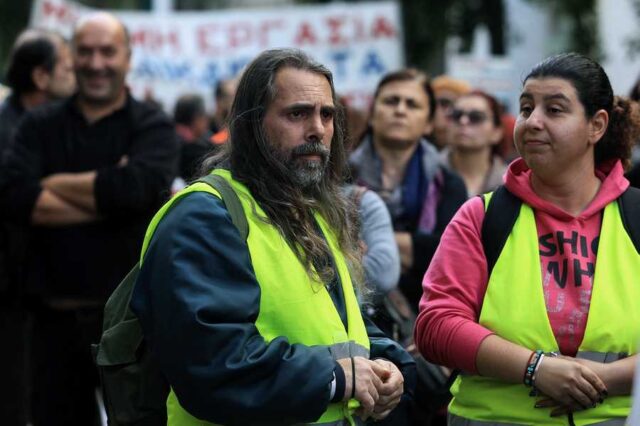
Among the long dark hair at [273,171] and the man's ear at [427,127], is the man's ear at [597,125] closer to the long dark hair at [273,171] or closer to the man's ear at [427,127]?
the long dark hair at [273,171]

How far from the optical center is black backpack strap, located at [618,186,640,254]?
4330 millimetres

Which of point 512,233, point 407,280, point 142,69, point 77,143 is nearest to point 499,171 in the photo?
point 407,280

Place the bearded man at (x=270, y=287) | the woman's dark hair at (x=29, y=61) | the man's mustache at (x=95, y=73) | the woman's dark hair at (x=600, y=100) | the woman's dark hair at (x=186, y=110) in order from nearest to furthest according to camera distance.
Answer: the bearded man at (x=270, y=287)
the woman's dark hair at (x=600, y=100)
the man's mustache at (x=95, y=73)
the woman's dark hair at (x=29, y=61)
the woman's dark hair at (x=186, y=110)

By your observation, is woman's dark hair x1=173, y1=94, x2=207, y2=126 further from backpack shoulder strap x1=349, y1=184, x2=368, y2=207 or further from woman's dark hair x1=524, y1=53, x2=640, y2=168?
woman's dark hair x1=524, y1=53, x2=640, y2=168

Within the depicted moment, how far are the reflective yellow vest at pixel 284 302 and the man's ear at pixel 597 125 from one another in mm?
1184

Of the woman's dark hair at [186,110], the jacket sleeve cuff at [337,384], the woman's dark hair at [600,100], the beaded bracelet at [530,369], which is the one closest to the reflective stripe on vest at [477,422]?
the beaded bracelet at [530,369]

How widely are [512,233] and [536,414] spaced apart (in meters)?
0.59

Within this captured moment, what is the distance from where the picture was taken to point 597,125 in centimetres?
451

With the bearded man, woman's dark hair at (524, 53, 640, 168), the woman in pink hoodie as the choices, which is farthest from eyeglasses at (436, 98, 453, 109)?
the bearded man

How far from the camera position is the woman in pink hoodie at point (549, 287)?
4.17 m

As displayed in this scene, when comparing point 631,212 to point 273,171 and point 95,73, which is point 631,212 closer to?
point 273,171

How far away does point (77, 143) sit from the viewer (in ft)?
21.0

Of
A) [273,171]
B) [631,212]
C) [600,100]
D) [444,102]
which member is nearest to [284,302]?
[273,171]

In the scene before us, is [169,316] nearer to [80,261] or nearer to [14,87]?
[80,261]
